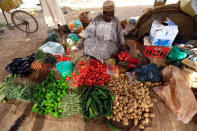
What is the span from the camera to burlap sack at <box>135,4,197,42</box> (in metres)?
2.90

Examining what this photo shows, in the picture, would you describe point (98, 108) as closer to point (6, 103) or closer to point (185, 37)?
point (6, 103)

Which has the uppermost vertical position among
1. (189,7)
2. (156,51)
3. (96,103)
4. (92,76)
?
(189,7)

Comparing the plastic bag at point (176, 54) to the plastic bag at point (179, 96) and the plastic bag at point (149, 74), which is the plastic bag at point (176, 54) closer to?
the plastic bag at point (179, 96)

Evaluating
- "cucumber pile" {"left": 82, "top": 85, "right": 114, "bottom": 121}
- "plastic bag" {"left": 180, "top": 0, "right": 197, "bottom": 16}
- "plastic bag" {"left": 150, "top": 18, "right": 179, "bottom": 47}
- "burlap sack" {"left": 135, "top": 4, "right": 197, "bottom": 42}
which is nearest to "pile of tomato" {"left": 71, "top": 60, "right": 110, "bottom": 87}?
"cucumber pile" {"left": 82, "top": 85, "right": 114, "bottom": 121}

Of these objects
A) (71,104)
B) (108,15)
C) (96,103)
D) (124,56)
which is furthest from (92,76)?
(108,15)

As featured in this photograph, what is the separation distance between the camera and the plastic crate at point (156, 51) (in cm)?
275

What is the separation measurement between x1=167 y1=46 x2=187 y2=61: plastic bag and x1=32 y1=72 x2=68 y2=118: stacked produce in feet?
9.21

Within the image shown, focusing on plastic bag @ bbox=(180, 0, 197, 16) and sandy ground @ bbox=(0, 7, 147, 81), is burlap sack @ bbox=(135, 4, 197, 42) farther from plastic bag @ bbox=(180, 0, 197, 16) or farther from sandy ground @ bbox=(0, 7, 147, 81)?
sandy ground @ bbox=(0, 7, 147, 81)

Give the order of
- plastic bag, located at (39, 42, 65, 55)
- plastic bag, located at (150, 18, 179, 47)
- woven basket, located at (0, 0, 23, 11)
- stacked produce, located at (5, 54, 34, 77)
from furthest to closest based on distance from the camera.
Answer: woven basket, located at (0, 0, 23, 11) → plastic bag, located at (39, 42, 65, 55) → stacked produce, located at (5, 54, 34, 77) → plastic bag, located at (150, 18, 179, 47)

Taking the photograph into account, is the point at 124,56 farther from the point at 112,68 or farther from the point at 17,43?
the point at 17,43

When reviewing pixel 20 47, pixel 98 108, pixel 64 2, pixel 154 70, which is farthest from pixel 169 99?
pixel 64 2

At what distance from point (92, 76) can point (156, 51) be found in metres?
1.94

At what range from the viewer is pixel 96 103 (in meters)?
1.95

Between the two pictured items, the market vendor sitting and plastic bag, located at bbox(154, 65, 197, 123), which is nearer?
plastic bag, located at bbox(154, 65, 197, 123)
